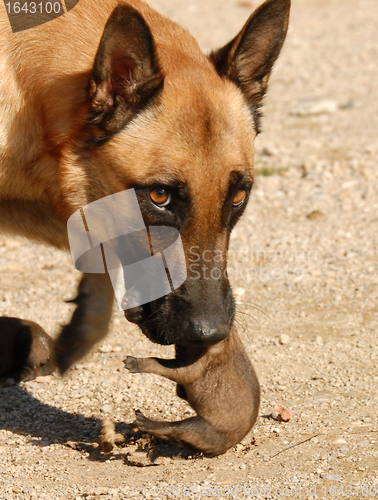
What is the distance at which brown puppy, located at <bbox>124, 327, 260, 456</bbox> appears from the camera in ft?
10.1

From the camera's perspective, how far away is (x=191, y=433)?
10.1ft

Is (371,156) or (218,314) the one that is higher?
(218,314)

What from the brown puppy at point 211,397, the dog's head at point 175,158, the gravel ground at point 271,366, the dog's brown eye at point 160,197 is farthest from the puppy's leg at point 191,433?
the dog's brown eye at point 160,197

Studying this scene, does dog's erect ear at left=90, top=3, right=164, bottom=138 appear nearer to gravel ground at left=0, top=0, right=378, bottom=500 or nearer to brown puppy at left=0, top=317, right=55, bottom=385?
brown puppy at left=0, top=317, right=55, bottom=385

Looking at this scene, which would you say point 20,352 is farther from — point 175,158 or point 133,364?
point 175,158

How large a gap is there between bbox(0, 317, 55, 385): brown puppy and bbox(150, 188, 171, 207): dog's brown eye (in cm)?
142

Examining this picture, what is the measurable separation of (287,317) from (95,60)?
249 cm

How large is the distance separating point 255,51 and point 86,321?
1.82 metres

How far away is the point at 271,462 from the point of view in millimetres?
3189

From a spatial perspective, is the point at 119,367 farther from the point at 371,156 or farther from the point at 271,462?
the point at 371,156

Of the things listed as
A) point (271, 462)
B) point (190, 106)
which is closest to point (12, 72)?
point (190, 106)

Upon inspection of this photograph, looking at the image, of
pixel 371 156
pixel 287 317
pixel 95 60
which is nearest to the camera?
pixel 95 60

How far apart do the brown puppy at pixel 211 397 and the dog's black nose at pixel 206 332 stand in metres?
0.20

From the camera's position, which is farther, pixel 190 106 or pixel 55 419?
pixel 55 419
